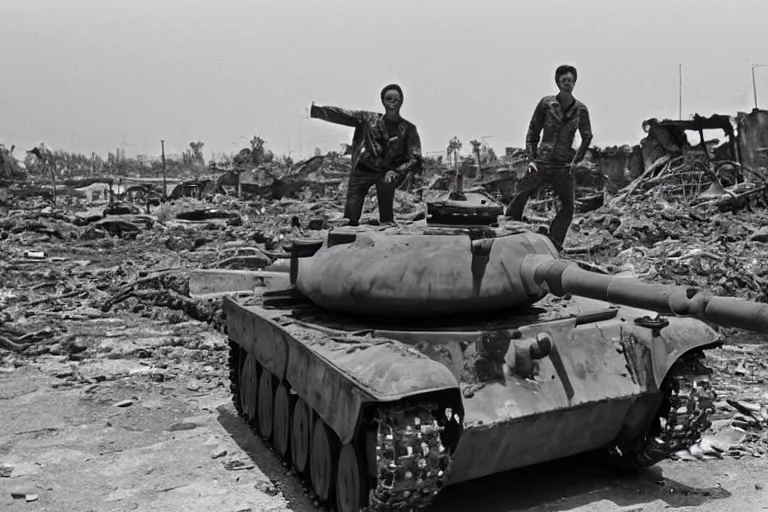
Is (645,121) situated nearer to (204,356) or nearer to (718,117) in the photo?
(718,117)

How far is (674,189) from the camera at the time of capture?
90.5ft

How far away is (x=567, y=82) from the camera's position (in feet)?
29.6

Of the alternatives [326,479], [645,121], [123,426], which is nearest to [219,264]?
[123,426]

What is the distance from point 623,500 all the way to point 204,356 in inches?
250

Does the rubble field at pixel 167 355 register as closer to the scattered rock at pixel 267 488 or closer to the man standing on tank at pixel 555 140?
the scattered rock at pixel 267 488

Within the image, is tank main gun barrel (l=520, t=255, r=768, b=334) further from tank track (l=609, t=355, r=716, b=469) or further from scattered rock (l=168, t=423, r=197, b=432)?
scattered rock (l=168, t=423, r=197, b=432)

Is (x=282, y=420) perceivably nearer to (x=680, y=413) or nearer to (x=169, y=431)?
(x=169, y=431)

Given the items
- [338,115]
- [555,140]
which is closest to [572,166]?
[555,140]

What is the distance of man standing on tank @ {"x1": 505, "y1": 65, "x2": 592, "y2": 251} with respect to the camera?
9.21m

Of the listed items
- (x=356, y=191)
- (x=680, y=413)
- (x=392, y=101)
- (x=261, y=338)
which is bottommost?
(x=680, y=413)

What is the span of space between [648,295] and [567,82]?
4650 mm

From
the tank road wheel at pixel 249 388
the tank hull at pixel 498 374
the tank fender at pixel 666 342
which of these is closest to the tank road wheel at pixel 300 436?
the tank hull at pixel 498 374

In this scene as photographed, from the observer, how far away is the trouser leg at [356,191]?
8969mm

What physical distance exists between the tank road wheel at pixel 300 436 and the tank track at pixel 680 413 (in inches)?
97.8
